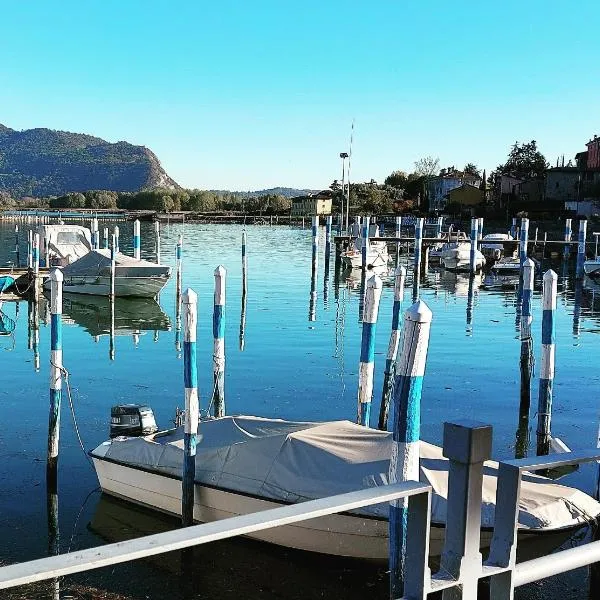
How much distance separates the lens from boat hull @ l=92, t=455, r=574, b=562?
10.1 metres

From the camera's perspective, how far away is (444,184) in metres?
131

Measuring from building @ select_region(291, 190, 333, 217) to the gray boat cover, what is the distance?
152 m

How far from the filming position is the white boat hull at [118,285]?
40.2m

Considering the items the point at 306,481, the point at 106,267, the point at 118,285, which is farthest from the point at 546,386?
the point at 106,267

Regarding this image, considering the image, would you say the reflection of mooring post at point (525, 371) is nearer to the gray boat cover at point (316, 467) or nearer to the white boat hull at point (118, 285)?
the gray boat cover at point (316, 467)

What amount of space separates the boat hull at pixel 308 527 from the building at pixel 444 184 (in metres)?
120

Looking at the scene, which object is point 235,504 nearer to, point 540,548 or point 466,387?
point 540,548

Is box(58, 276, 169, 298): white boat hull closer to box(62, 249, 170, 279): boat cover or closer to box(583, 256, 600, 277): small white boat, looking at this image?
box(62, 249, 170, 279): boat cover

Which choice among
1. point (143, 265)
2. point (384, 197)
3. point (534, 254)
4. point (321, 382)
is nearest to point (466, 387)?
point (321, 382)

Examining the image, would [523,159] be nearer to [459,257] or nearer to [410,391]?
[459,257]

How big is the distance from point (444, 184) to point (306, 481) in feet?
408

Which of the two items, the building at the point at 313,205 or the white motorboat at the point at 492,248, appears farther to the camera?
the building at the point at 313,205

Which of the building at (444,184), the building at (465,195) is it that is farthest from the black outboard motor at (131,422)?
the building at (444,184)

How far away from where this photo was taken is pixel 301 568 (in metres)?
10.5
